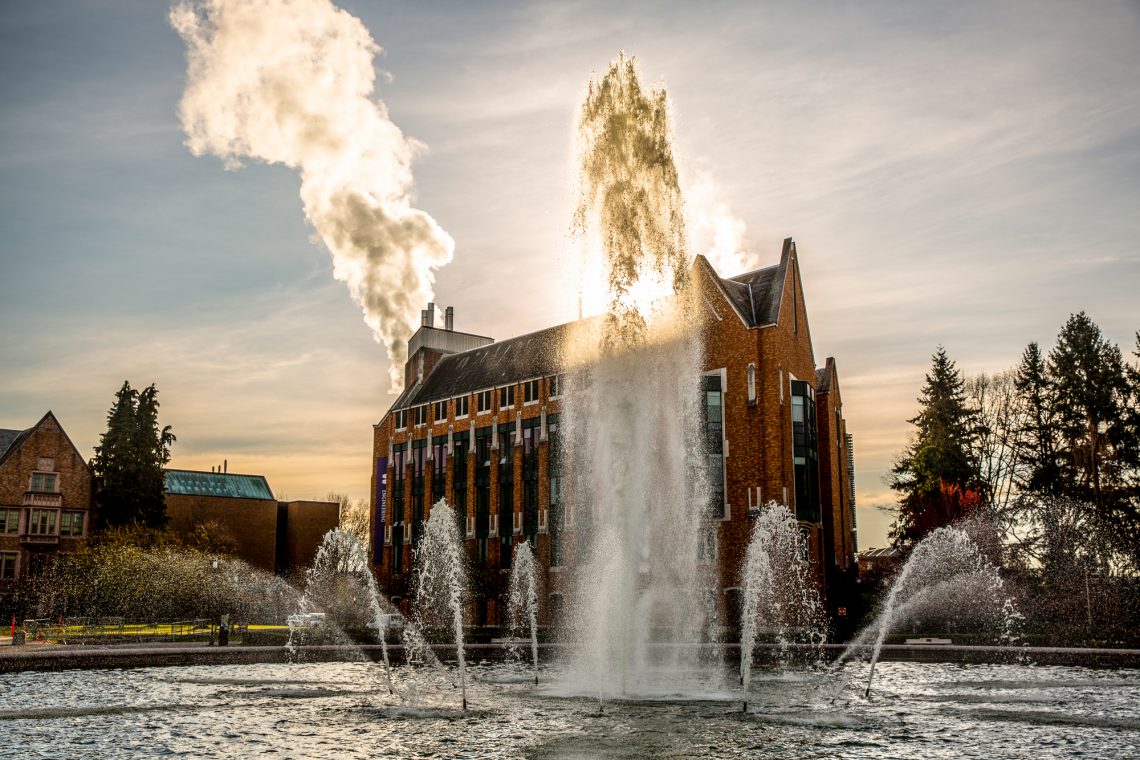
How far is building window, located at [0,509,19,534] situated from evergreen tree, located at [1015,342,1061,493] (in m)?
64.9

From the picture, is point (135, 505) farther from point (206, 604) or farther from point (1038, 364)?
point (1038, 364)

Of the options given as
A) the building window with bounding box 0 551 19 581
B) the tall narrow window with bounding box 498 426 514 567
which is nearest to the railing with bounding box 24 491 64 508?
the building window with bounding box 0 551 19 581

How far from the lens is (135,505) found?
2458 inches

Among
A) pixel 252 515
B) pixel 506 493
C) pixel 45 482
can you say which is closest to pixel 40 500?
pixel 45 482

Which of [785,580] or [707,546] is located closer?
[785,580]

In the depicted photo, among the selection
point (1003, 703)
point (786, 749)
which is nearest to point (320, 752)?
point (786, 749)

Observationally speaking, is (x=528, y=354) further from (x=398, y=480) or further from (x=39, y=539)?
(x=39, y=539)

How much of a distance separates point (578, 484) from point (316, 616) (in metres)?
19.6

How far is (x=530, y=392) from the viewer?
62531 mm

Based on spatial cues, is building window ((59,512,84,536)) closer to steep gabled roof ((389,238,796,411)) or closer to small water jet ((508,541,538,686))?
steep gabled roof ((389,238,796,411))

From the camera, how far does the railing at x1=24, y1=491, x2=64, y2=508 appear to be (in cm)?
6456

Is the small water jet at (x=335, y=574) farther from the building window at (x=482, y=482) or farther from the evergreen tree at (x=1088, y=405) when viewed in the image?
the evergreen tree at (x=1088, y=405)

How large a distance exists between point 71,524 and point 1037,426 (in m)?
63.9

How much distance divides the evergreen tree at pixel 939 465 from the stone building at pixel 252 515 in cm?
5037
